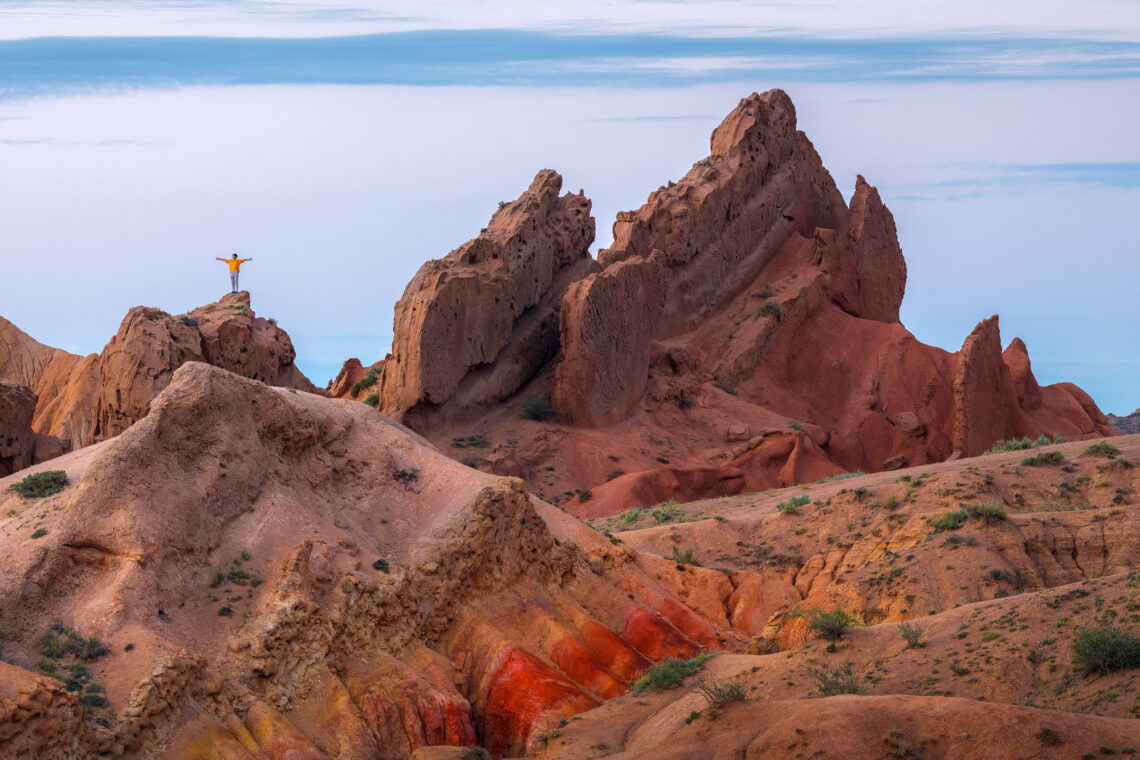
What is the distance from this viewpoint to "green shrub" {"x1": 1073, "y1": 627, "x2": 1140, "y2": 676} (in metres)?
18.7

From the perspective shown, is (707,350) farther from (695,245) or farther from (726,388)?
(695,245)

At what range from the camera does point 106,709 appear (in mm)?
19125

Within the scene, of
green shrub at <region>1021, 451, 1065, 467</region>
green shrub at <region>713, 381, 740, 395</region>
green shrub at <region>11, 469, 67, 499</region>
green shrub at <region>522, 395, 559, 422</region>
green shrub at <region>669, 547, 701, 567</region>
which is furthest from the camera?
green shrub at <region>713, 381, 740, 395</region>

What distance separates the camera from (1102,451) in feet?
120

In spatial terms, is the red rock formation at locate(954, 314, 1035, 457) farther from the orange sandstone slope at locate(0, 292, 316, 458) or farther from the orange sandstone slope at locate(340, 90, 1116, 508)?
the orange sandstone slope at locate(0, 292, 316, 458)

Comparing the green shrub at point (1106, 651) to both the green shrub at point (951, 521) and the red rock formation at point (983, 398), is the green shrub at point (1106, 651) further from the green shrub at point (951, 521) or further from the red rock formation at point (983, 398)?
the red rock formation at point (983, 398)

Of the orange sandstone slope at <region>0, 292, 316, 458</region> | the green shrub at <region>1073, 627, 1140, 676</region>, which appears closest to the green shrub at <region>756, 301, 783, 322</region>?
the orange sandstone slope at <region>0, 292, 316, 458</region>

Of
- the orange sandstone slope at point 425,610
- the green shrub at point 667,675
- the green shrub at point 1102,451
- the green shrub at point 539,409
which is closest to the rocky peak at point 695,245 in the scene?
the green shrub at point 539,409

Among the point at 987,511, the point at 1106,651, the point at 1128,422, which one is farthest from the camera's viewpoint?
the point at 1128,422

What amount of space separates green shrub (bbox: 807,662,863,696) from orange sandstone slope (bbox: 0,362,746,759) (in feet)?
15.8

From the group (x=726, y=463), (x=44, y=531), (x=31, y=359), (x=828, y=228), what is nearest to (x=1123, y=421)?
(x=828, y=228)

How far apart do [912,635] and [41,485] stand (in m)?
15.4

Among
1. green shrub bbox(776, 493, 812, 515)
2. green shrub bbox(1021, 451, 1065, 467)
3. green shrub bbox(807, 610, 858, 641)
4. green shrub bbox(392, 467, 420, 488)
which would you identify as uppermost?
green shrub bbox(1021, 451, 1065, 467)

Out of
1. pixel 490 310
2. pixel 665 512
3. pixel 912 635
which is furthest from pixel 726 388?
pixel 912 635
